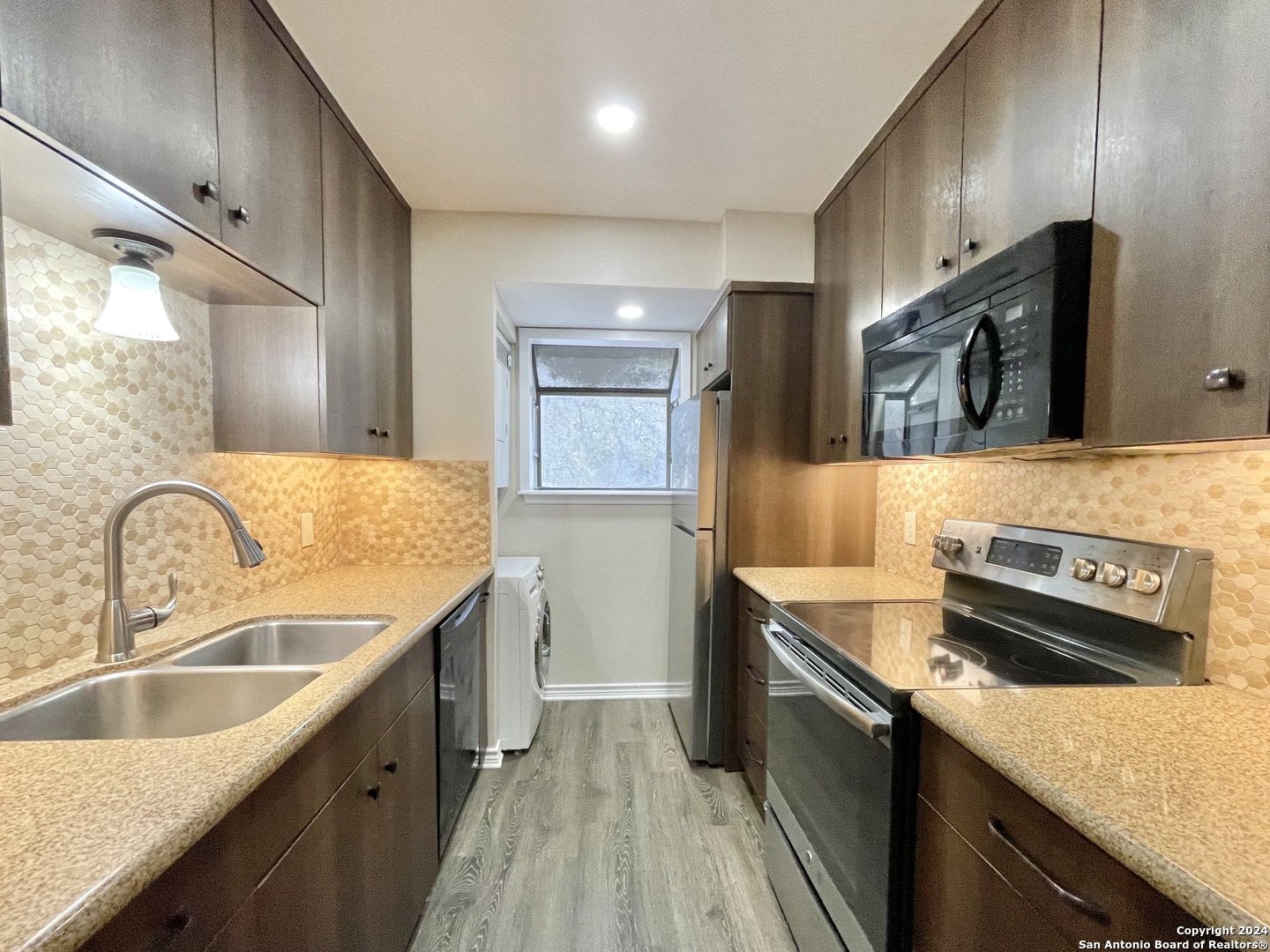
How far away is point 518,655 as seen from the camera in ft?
7.82

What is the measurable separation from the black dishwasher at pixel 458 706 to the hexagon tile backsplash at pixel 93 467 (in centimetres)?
66

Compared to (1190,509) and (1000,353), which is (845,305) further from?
(1190,509)

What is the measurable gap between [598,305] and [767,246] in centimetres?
86

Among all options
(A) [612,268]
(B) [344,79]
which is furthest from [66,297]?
(A) [612,268]

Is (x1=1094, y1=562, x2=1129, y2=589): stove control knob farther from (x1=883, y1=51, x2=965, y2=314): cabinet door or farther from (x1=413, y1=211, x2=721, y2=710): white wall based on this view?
(x1=413, y1=211, x2=721, y2=710): white wall

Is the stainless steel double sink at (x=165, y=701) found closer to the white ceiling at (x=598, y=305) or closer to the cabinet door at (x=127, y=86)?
the cabinet door at (x=127, y=86)

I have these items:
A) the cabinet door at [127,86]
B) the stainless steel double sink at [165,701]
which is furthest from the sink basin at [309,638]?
the cabinet door at [127,86]

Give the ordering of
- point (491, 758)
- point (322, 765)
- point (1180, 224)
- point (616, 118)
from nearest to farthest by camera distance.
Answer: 1. point (1180, 224)
2. point (322, 765)
3. point (616, 118)
4. point (491, 758)

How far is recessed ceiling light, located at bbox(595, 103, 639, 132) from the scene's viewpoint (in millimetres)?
1581

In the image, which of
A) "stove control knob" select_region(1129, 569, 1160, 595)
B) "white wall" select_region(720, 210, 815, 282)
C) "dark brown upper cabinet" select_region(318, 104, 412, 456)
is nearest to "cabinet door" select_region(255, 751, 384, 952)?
"dark brown upper cabinet" select_region(318, 104, 412, 456)

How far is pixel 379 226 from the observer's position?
6.31 feet

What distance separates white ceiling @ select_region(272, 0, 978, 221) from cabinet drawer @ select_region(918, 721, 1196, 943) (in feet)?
5.47

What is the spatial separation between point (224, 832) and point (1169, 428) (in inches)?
60.7

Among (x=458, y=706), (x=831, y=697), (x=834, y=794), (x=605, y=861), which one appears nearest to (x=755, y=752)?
(x=605, y=861)
